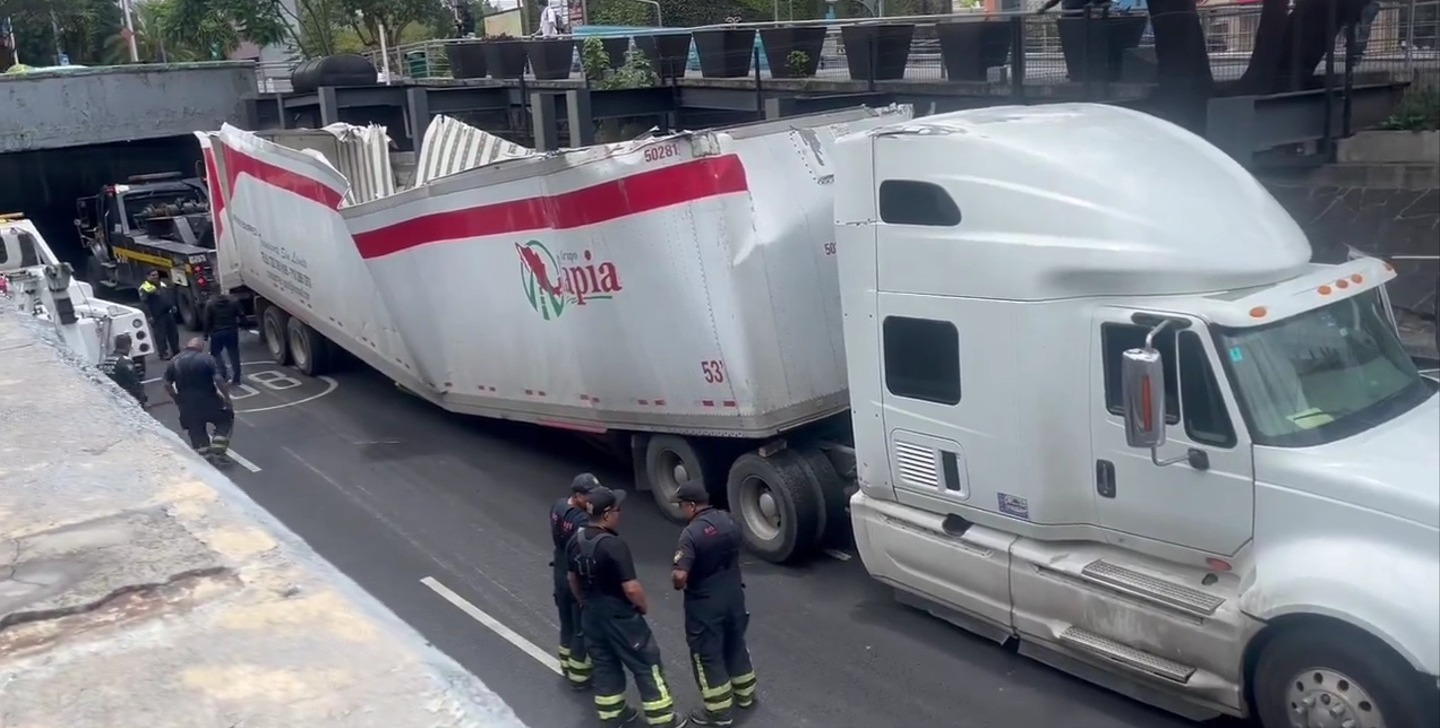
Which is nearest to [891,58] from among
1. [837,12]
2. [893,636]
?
[893,636]

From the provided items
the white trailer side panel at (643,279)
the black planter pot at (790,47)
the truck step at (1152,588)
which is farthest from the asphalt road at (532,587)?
the black planter pot at (790,47)

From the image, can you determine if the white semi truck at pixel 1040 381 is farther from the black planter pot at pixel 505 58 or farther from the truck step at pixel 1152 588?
the black planter pot at pixel 505 58

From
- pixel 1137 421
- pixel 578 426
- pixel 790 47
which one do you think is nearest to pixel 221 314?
pixel 578 426

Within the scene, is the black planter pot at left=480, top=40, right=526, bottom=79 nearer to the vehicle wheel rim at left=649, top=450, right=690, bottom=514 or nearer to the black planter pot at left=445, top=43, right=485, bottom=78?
the black planter pot at left=445, top=43, right=485, bottom=78

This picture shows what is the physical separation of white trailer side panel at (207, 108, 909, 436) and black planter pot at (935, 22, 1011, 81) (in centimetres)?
516

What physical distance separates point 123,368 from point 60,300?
1.08 m

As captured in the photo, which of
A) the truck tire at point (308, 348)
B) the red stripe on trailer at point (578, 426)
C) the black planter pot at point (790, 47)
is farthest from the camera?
the black planter pot at point (790, 47)

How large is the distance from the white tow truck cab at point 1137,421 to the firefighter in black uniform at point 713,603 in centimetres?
143

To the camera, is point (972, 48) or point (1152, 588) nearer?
point (1152, 588)

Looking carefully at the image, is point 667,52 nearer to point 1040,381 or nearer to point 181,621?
point 1040,381

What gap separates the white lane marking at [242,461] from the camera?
1279 cm

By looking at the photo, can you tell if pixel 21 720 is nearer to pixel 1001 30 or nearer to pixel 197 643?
pixel 197 643

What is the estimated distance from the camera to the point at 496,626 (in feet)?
27.8

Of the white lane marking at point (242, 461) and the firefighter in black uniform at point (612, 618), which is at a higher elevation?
the firefighter in black uniform at point (612, 618)
